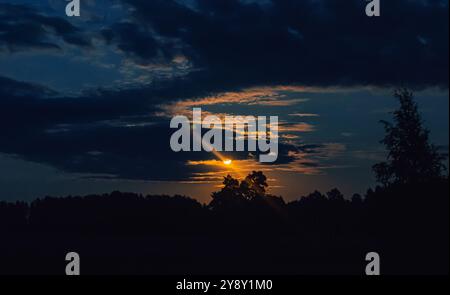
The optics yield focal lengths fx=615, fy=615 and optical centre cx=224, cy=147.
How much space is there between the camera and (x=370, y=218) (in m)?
36.2

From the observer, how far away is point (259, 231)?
4153cm

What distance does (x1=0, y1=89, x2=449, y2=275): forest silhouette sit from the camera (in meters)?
31.7

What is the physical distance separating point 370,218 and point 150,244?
608 inches

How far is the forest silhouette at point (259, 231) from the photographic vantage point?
3167 centimetres

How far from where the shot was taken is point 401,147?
41656 mm

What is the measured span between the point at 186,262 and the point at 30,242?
52.9 feet

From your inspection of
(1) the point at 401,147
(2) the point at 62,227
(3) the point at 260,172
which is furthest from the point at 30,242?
Answer: (3) the point at 260,172

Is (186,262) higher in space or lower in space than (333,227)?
lower
